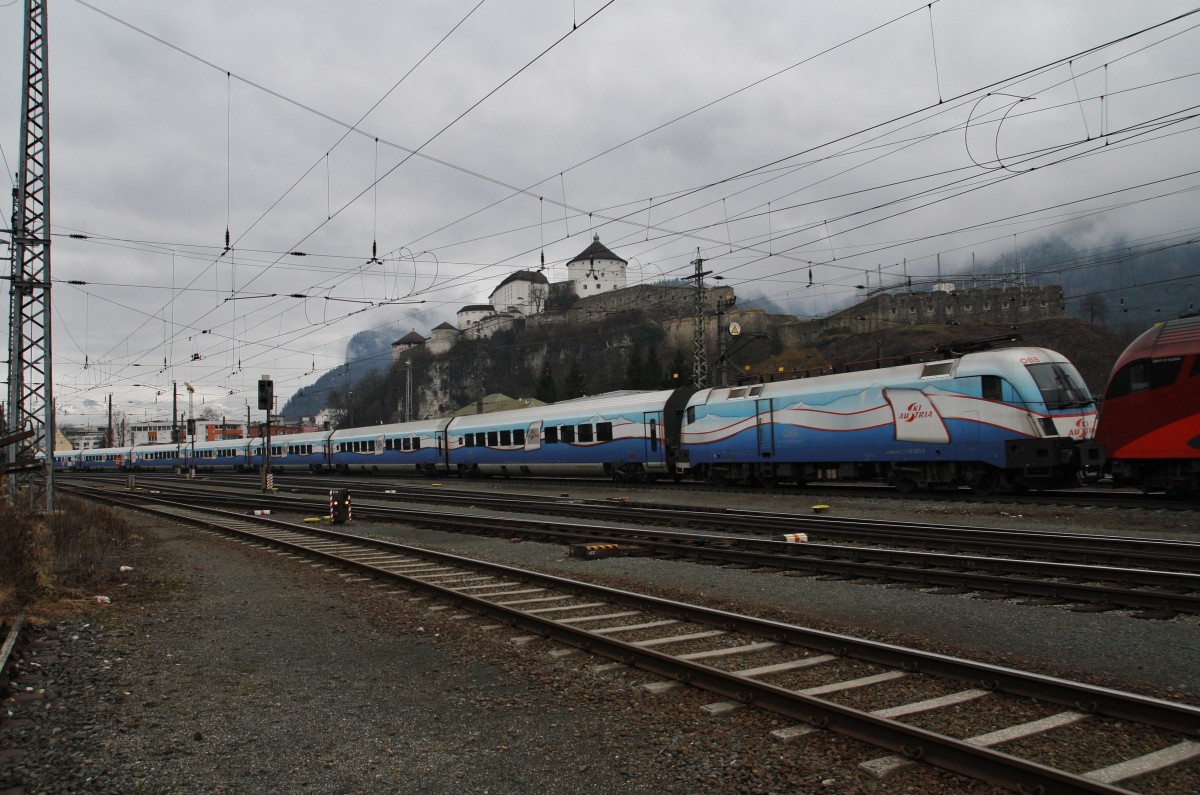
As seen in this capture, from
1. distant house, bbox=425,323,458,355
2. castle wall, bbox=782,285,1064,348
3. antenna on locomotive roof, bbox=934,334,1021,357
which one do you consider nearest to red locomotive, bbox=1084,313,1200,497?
antenna on locomotive roof, bbox=934,334,1021,357

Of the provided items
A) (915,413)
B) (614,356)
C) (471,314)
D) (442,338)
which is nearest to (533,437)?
(915,413)

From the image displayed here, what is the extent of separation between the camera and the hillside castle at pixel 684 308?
90.6 metres

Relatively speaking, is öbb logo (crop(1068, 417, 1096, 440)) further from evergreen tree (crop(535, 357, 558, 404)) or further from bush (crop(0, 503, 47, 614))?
evergreen tree (crop(535, 357, 558, 404))

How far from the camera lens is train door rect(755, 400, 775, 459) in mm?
24219

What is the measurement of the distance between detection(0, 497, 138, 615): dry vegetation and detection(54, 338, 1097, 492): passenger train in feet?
56.3

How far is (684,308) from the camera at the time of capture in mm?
116375

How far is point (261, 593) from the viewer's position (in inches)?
427

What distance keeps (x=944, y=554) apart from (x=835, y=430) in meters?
11.3

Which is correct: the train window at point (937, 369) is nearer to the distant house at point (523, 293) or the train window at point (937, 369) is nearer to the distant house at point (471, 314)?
the distant house at point (523, 293)

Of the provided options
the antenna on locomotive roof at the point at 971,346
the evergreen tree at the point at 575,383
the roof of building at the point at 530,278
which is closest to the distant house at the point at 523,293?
the roof of building at the point at 530,278

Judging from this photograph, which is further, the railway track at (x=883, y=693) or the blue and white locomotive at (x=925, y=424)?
the blue and white locomotive at (x=925, y=424)

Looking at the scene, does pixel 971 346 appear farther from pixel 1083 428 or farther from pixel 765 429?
pixel 765 429

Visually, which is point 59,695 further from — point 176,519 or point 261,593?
point 176,519

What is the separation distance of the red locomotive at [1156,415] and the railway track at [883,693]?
12355 mm
